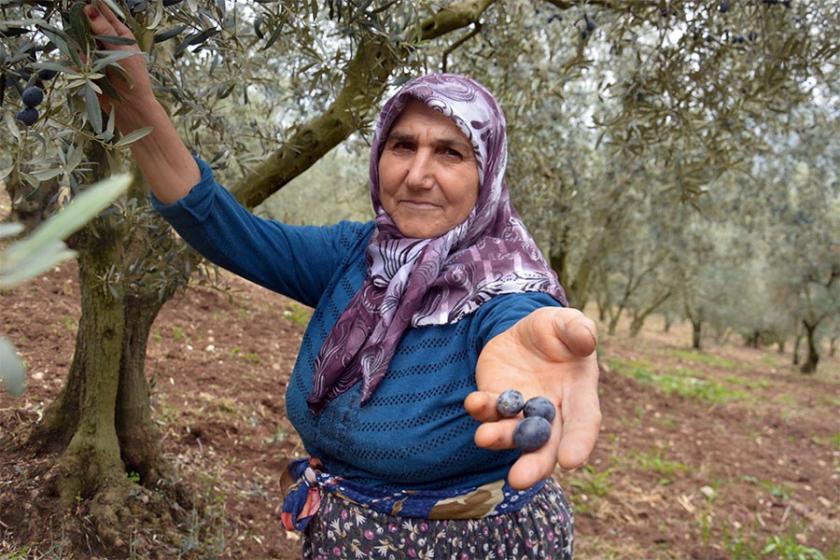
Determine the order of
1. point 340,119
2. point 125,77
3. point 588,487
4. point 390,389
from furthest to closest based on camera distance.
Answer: point 588,487
point 340,119
point 390,389
point 125,77

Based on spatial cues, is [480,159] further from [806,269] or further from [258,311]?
[806,269]

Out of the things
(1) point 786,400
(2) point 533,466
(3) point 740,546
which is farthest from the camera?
(1) point 786,400

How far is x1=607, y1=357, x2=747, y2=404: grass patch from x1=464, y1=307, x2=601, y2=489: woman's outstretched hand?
35.7ft

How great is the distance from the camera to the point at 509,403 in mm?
1243

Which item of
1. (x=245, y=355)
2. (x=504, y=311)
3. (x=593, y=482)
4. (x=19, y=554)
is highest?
(x=504, y=311)

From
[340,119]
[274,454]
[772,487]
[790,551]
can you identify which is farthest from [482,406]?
[772,487]

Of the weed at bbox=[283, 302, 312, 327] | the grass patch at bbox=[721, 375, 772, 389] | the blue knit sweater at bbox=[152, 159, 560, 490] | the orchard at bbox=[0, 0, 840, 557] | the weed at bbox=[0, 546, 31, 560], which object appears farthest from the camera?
the grass patch at bbox=[721, 375, 772, 389]

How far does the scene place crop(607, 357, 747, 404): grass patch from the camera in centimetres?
1212

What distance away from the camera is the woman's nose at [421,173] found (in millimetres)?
2002

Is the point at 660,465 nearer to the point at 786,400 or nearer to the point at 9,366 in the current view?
the point at 9,366

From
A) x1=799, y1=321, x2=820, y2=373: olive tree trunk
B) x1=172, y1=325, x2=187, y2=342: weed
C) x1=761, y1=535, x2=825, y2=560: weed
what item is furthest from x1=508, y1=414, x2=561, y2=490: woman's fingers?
x1=799, y1=321, x2=820, y2=373: olive tree trunk

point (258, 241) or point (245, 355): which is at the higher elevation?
point (258, 241)

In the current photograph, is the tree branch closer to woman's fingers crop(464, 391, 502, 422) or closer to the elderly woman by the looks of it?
the elderly woman

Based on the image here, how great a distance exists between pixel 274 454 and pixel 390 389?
3.33 m
